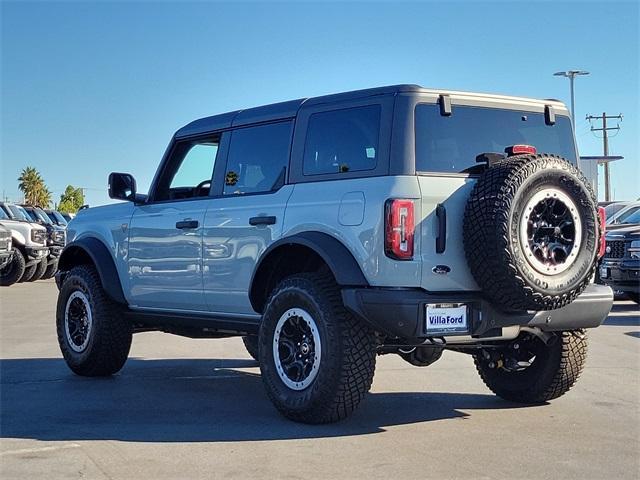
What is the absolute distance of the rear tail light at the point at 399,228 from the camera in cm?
584

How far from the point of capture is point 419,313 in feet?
18.9

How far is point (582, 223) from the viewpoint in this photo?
20.0 feet

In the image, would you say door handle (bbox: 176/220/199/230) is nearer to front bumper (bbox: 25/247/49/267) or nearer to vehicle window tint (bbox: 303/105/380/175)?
vehicle window tint (bbox: 303/105/380/175)

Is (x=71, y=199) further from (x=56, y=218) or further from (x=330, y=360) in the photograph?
(x=330, y=360)

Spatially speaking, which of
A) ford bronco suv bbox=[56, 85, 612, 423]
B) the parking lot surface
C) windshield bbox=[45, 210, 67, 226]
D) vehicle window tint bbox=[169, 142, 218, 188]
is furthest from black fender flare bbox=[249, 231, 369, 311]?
windshield bbox=[45, 210, 67, 226]

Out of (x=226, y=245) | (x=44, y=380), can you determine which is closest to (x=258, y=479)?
(x=226, y=245)

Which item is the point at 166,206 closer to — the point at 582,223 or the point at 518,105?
the point at 518,105

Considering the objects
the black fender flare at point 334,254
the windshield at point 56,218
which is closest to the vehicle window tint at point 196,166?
the black fender flare at point 334,254

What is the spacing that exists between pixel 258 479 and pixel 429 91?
8.98ft

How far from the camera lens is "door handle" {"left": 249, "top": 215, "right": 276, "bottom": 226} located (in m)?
6.70

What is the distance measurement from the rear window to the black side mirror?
3166mm

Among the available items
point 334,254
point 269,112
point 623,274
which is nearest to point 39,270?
point 623,274

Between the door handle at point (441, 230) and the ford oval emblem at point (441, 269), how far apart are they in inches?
3.8

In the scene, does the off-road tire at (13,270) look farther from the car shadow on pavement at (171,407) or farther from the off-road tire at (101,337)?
the off-road tire at (101,337)
